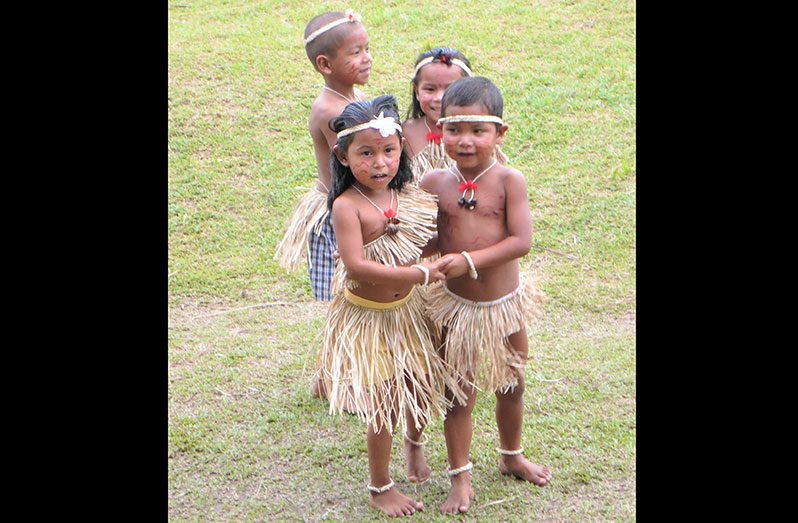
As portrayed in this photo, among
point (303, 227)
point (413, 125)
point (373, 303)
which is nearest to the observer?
point (373, 303)

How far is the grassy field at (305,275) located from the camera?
139 inches

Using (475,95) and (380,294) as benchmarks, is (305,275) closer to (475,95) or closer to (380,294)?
(380,294)

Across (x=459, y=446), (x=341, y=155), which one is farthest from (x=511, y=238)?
(x=459, y=446)

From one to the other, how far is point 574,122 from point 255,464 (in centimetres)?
391

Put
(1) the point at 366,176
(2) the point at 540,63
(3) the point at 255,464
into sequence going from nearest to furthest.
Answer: (1) the point at 366,176 → (3) the point at 255,464 → (2) the point at 540,63

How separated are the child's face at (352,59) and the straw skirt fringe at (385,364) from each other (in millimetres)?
977

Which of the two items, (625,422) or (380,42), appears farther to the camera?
(380,42)

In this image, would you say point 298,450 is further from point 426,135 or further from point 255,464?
point 426,135

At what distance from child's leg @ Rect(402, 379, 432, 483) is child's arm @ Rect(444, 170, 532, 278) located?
0.75 meters

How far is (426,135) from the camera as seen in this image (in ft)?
12.4

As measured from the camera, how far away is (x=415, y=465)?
3.54 meters

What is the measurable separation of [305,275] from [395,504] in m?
2.25

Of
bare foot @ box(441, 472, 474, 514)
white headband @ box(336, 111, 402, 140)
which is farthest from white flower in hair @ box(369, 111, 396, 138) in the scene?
bare foot @ box(441, 472, 474, 514)

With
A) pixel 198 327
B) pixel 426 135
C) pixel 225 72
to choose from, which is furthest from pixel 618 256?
pixel 225 72
